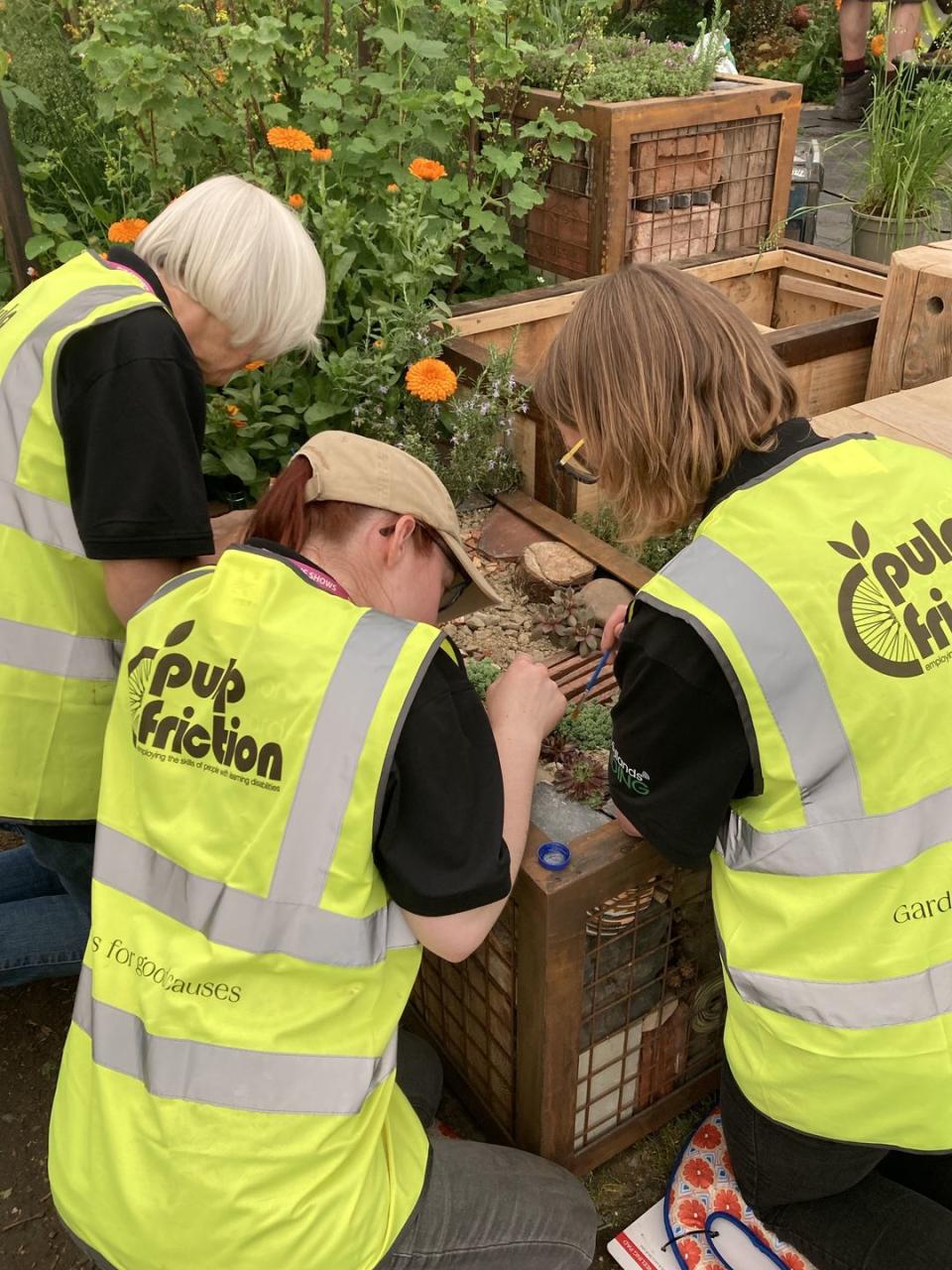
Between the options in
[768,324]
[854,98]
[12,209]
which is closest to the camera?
[12,209]

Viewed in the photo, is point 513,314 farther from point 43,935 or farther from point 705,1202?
point 705,1202

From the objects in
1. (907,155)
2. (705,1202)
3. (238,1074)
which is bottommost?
(705,1202)

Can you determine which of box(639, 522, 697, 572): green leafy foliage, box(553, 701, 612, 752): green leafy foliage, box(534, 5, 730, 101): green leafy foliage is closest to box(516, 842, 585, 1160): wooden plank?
box(553, 701, 612, 752): green leafy foliage

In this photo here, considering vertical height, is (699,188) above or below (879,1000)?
above

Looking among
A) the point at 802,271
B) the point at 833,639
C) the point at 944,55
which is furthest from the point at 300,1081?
the point at 944,55

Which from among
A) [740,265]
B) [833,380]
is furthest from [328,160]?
[740,265]

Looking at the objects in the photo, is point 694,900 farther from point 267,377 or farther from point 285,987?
point 267,377

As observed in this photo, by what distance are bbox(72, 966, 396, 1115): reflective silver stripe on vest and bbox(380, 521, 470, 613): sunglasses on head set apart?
2.27 ft

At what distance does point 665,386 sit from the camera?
156 cm

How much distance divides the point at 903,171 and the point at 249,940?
4565 mm

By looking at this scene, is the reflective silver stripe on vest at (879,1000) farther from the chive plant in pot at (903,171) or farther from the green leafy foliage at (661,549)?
the chive plant in pot at (903,171)

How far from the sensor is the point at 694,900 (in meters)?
1.94

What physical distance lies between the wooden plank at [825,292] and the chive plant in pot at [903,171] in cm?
74

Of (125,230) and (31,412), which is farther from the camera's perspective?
(125,230)
